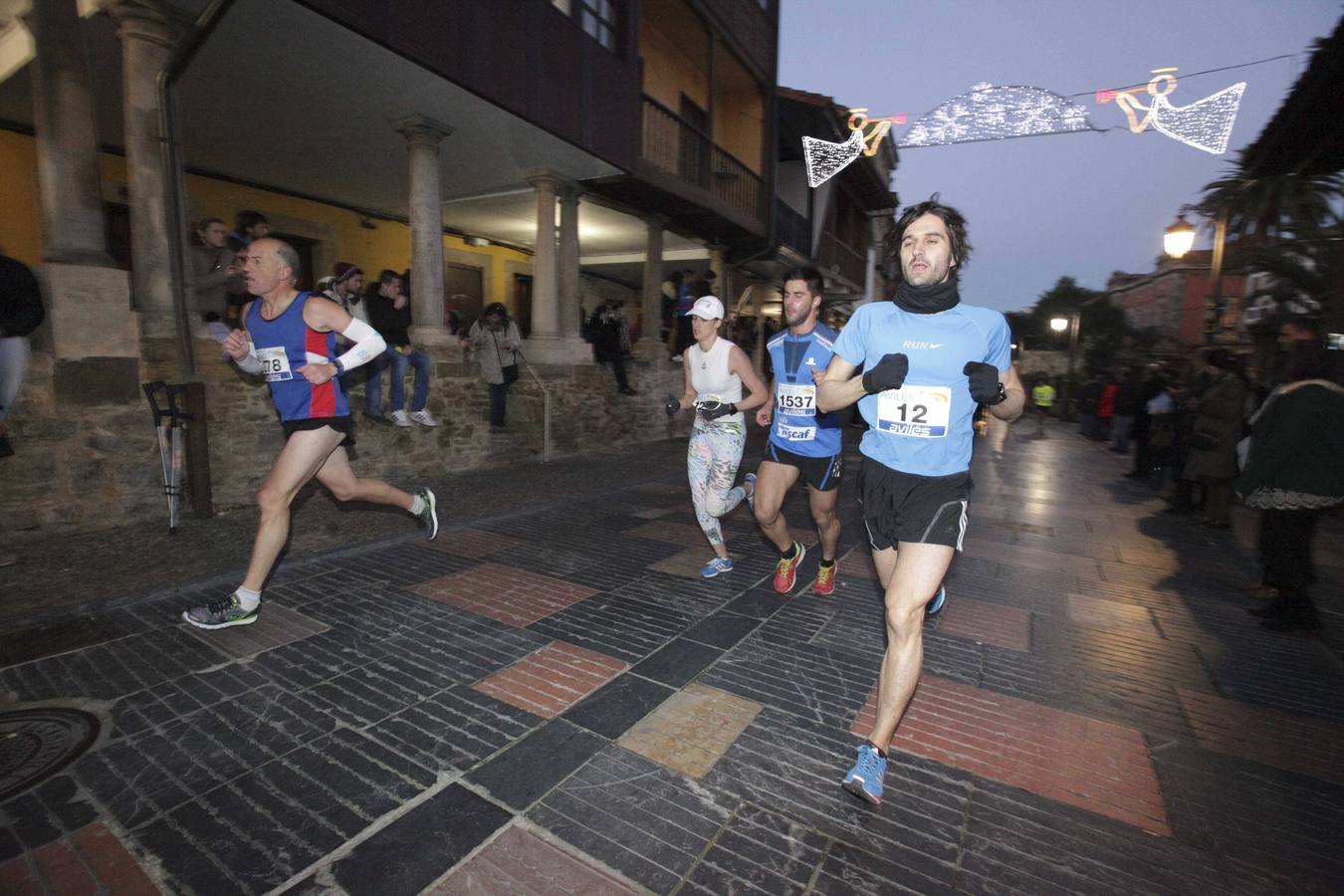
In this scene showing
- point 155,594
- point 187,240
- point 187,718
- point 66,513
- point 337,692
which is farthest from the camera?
point 187,240

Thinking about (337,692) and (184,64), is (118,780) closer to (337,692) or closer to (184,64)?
(337,692)

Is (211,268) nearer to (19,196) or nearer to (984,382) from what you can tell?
(19,196)

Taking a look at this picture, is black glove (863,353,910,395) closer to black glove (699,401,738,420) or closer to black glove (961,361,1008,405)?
black glove (961,361,1008,405)

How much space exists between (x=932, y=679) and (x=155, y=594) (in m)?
4.62

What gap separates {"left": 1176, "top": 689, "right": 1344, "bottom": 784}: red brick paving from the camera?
8.54 feet

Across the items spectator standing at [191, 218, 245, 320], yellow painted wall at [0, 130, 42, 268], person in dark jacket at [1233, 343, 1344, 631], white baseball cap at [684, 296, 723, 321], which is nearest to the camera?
person in dark jacket at [1233, 343, 1344, 631]

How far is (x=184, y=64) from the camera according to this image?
6.11 metres

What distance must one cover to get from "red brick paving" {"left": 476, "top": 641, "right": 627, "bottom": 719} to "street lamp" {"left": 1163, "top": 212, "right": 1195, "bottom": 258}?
12841mm

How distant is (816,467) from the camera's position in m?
4.00

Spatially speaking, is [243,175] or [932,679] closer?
[932,679]

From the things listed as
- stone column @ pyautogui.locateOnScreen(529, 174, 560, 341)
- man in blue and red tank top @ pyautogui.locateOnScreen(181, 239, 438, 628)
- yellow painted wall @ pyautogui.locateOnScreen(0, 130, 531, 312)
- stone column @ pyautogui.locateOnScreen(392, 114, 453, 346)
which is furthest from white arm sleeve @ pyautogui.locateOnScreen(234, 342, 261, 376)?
stone column @ pyautogui.locateOnScreen(529, 174, 560, 341)

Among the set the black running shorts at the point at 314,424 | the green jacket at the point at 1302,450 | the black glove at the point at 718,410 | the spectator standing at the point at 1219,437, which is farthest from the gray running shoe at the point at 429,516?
the spectator standing at the point at 1219,437

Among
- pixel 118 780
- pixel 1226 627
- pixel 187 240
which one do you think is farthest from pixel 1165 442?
pixel 187 240

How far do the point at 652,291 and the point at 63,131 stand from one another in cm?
928
